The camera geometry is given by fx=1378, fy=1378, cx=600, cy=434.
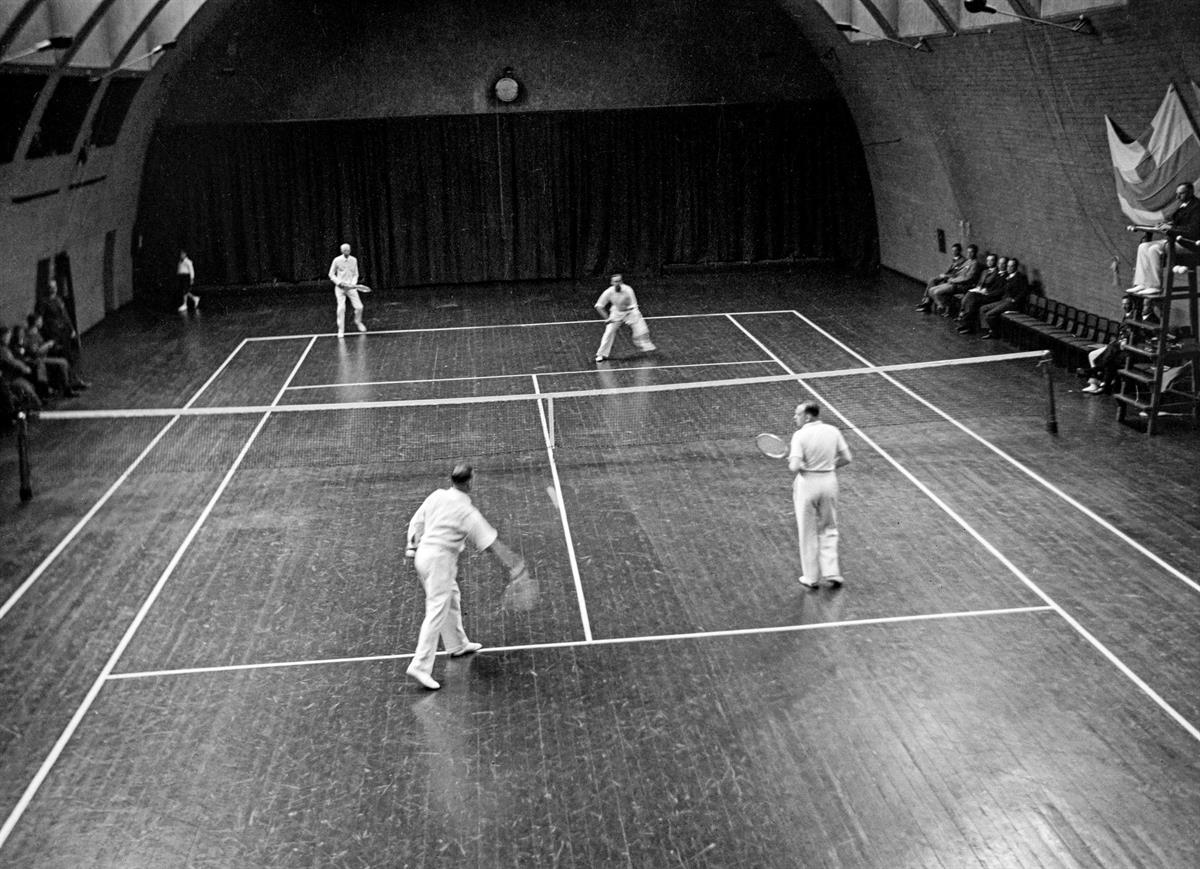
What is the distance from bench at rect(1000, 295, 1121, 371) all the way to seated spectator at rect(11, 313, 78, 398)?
16.1 meters

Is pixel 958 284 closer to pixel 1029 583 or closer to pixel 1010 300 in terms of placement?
pixel 1010 300

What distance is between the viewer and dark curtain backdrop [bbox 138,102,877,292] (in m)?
34.4

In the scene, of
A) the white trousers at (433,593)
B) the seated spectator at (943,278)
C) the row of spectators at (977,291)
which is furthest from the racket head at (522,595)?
the seated spectator at (943,278)

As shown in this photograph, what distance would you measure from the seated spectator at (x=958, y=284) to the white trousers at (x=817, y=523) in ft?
51.1

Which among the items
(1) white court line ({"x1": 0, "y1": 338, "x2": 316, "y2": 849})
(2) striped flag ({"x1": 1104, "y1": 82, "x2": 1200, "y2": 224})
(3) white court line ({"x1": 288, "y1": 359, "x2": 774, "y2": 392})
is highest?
(2) striped flag ({"x1": 1104, "y1": 82, "x2": 1200, "y2": 224})

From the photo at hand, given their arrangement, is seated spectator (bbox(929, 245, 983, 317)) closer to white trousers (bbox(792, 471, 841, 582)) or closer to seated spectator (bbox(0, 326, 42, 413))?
white trousers (bbox(792, 471, 841, 582))

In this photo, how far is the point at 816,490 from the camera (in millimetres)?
12703

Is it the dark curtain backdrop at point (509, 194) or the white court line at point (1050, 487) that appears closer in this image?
the white court line at point (1050, 487)

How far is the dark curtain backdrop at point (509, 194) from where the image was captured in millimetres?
34438

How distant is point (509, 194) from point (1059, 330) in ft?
52.7

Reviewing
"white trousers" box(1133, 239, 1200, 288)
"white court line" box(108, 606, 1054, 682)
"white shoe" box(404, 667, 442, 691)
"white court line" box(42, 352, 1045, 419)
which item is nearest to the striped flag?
"white trousers" box(1133, 239, 1200, 288)

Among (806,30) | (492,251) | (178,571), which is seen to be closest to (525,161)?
(492,251)

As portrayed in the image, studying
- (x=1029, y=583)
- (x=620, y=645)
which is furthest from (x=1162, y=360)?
(x=620, y=645)

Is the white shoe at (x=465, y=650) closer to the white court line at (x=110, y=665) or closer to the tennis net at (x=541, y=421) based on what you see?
the white court line at (x=110, y=665)
